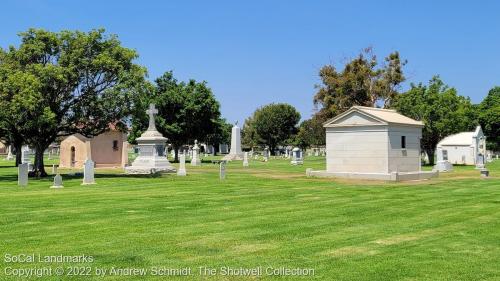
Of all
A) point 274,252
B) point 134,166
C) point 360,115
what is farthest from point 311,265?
point 134,166

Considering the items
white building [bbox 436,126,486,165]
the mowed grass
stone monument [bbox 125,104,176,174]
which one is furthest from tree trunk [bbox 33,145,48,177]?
white building [bbox 436,126,486,165]

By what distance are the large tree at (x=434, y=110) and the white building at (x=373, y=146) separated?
64.6 ft

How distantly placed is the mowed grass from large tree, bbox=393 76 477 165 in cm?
3214

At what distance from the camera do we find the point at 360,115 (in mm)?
27188

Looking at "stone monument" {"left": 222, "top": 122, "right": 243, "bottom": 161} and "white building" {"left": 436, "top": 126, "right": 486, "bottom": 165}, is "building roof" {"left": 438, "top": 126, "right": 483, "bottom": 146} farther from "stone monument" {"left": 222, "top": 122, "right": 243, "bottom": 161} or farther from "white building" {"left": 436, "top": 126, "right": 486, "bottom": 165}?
"stone monument" {"left": 222, "top": 122, "right": 243, "bottom": 161}

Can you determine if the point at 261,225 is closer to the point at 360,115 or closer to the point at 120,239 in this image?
the point at 120,239

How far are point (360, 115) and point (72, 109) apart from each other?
1663cm

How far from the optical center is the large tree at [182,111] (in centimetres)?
5866

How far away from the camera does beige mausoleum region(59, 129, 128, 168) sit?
157 feet

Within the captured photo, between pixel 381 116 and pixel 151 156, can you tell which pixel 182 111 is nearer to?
pixel 151 156

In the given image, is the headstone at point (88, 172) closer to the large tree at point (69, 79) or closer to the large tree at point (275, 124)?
the large tree at point (69, 79)

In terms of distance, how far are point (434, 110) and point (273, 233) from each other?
41.4m

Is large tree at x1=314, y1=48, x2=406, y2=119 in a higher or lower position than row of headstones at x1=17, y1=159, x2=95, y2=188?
higher

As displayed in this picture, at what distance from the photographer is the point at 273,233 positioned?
9.71m
